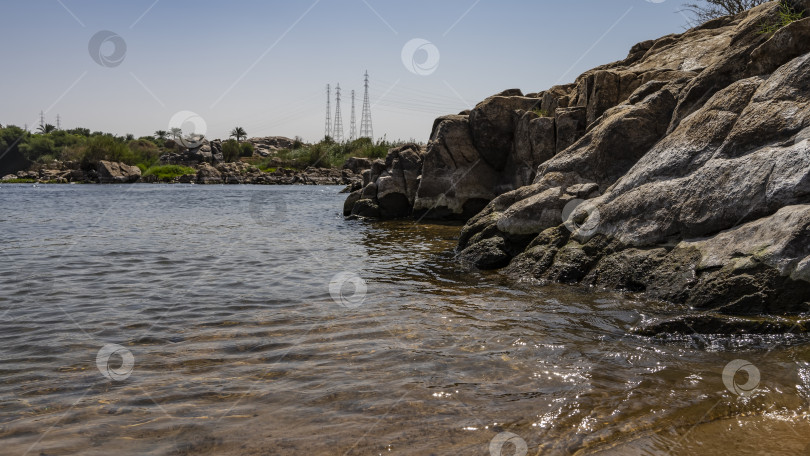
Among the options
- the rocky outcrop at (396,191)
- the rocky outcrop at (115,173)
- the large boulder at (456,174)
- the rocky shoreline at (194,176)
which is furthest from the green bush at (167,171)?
the large boulder at (456,174)

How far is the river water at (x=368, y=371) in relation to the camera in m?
3.98

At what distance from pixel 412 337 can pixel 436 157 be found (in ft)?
48.4

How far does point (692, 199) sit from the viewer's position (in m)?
8.13

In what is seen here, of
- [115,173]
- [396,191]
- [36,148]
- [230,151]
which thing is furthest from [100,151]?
[396,191]

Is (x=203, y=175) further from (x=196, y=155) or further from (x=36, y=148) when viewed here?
(x=36, y=148)

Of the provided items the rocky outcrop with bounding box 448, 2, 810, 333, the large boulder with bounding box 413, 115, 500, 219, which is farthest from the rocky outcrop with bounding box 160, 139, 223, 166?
the rocky outcrop with bounding box 448, 2, 810, 333

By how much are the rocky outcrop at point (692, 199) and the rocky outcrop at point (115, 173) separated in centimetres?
5928

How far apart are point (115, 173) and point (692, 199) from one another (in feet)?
214

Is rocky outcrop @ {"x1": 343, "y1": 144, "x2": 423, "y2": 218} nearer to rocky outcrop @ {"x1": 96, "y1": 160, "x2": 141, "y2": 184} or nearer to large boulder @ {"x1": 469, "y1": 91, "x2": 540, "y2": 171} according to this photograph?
large boulder @ {"x1": 469, "y1": 91, "x2": 540, "y2": 171}

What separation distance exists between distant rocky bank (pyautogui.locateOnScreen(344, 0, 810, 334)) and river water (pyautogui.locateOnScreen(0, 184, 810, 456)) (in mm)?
632

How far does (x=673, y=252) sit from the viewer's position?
26.1ft

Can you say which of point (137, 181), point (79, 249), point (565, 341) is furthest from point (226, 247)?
point (137, 181)

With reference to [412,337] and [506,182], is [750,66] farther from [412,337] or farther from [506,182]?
[506,182]

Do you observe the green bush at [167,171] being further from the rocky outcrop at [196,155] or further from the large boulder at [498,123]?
the large boulder at [498,123]
